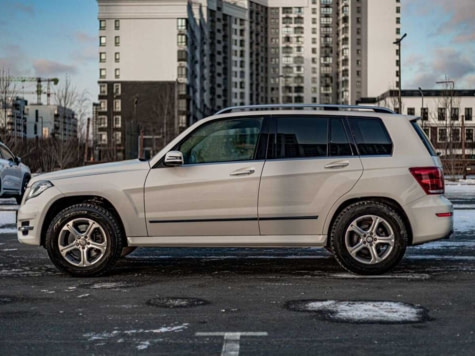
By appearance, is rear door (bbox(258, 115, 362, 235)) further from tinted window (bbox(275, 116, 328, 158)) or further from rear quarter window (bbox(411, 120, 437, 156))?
rear quarter window (bbox(411, 120, 437, 156))

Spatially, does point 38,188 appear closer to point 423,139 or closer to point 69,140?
point 423,139

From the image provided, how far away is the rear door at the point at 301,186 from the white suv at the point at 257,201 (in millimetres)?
10

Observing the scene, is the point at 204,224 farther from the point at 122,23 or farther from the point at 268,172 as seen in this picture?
the point at 122,23

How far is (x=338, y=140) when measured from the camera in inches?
275

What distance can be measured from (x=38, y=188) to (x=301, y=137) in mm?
2826

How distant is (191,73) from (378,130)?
8794 centimetres

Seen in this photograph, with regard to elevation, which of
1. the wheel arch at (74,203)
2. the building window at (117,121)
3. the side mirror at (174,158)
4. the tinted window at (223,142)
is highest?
the building window at (117,121)

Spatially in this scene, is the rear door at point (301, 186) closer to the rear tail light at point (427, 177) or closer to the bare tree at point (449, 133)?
the rear tail light at point (427, 177)

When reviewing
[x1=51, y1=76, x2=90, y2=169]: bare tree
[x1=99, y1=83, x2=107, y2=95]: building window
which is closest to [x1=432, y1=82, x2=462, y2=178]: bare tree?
[x1=51, y1=76, x2=90, y2=169]: bare tree

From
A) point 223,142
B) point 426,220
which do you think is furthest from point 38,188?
point 426,220

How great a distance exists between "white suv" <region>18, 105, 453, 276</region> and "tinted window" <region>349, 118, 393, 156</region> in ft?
0.05

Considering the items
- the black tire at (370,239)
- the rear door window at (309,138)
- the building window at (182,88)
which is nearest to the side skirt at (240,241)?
the black tire at (370,239)

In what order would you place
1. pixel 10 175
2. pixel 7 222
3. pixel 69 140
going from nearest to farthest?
pixel 7 222 → pixel 10 175 → pixel 69 140

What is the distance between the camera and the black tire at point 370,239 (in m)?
6.76
